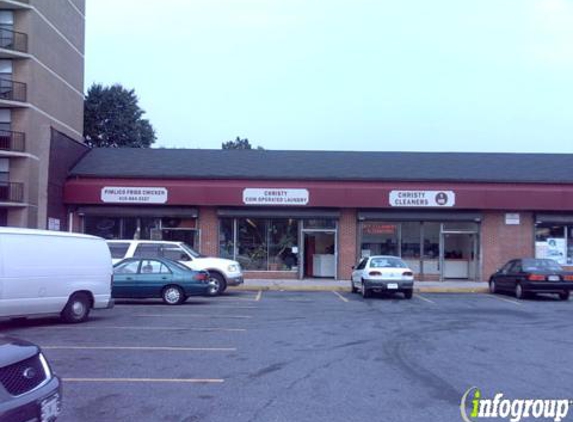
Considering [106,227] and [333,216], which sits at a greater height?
[333,216]

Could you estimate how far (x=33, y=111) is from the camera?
3344 cm

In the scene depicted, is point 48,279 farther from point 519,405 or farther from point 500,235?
point 500,235

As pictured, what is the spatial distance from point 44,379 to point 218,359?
181 inches

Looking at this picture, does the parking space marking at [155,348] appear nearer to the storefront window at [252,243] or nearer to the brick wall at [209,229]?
the brick wall at [209,229]

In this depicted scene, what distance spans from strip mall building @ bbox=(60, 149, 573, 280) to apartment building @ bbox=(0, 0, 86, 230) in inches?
55.8

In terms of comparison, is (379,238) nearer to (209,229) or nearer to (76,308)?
(209,229)

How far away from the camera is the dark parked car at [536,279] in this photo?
22.0 m

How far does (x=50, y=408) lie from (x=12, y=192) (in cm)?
2868

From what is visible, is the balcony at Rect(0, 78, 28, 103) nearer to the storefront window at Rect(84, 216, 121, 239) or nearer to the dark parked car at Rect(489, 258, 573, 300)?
the storefront window at Rect(84, 216, 121, 239)

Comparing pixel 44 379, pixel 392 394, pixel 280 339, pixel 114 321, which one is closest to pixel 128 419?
pixel 44 379

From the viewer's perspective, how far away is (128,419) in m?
6.74

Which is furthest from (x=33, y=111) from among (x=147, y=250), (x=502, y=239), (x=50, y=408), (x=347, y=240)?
(x=50, y=408)

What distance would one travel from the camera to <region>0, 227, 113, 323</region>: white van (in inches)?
498

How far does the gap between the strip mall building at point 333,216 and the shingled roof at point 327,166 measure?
15 cm
